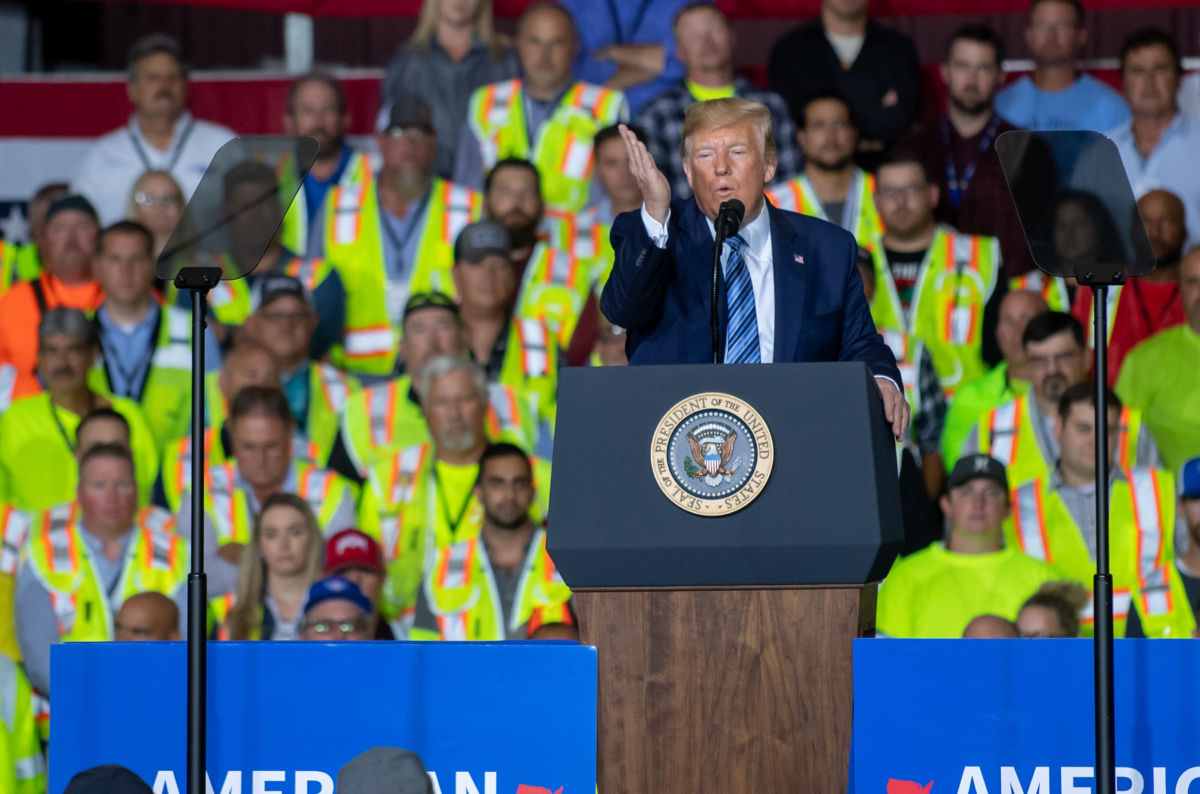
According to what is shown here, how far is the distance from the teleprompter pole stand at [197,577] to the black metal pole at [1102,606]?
1172mm

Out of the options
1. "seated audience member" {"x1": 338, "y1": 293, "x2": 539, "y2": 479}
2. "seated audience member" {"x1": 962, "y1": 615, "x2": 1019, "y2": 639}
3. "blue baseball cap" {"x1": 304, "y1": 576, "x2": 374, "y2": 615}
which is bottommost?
"seated audience member" {"x1": 962, "y1": 615, "x2": 1019, "y2": 639}

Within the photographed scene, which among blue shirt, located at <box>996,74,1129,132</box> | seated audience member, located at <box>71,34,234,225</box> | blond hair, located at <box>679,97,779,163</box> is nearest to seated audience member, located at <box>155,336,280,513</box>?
seated audience member, located at <box>71,34,234,225</box>

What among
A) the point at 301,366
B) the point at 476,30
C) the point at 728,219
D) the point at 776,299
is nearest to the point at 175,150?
the point at 301,366

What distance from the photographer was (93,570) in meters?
4.52

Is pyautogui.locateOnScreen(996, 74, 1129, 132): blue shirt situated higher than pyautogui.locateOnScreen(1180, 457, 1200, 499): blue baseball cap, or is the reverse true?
pyautogui.locateOnScreen(996, 74, 1129, 132): blue shirt

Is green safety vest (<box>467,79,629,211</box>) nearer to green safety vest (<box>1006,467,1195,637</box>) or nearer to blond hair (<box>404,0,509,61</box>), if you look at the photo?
blond hair (<box>404,0,509,61</box>)

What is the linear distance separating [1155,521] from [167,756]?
2960 mm

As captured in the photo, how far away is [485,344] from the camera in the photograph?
15.3ft

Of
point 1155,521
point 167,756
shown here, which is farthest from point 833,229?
point 1155,521

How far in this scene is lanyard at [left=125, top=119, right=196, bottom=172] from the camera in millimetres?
5051

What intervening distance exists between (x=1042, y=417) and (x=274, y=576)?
87.5 inches

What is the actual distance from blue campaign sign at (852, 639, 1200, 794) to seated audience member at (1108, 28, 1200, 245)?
2.91 metres

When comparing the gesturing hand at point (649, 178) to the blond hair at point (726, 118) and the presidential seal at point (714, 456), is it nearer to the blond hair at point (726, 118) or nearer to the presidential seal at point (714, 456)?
the blond hair at point (726, 118)

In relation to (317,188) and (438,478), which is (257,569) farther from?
(317,188)
